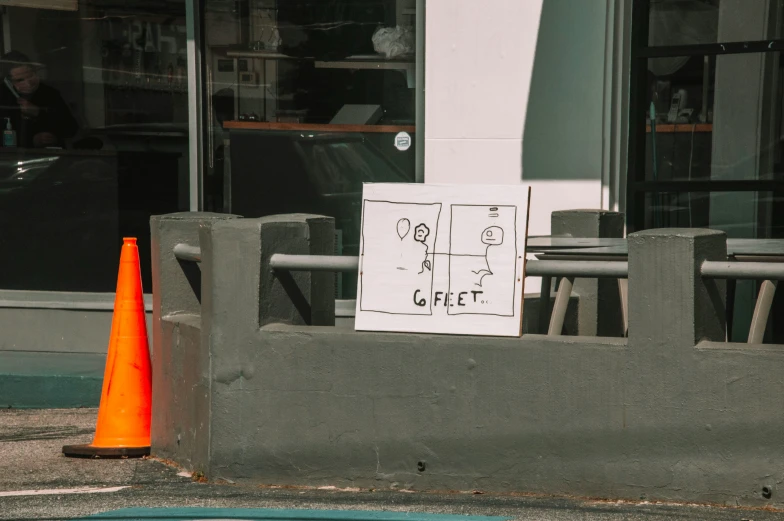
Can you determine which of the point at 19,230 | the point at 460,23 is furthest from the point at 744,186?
the point at 19,230

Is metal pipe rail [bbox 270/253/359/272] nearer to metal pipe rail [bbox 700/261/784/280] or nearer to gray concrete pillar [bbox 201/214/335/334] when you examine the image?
gray concrete pillar [bbox 201/214/335/334]

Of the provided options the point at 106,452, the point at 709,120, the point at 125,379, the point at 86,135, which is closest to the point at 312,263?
the point at 125,379

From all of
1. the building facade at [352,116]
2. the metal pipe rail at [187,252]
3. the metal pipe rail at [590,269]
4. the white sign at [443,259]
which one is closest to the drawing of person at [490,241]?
the white sign at [443,259]

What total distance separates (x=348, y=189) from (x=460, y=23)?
1.53 m

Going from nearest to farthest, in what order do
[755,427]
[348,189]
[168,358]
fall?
1. [755,427]
2. [168,358]
3. [348,189]

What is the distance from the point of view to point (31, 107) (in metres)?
9.09

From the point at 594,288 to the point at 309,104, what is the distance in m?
2.82

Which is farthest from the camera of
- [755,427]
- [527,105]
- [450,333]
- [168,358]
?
[527,105]

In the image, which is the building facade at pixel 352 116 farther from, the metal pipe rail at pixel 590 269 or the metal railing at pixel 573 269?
the metal pipe rail at pixel 590 269

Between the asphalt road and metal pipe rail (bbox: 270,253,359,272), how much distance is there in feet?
3.41

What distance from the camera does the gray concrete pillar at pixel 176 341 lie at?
18.8 ft

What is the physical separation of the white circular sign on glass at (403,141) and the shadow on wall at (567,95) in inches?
36.9

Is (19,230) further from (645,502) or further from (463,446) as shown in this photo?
(645,502)

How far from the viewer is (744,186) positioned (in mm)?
8062
